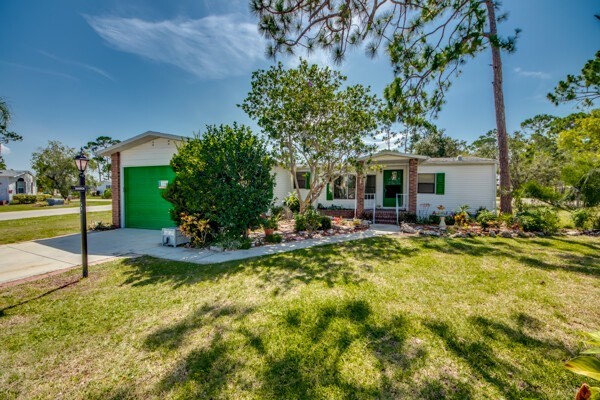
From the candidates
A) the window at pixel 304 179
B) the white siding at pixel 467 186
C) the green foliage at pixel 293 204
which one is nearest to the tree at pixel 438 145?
the white siding at pixel 467 186

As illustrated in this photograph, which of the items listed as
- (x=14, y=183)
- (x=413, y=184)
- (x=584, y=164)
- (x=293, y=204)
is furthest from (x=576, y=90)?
(x=14, y=183)

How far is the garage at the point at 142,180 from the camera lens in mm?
9484

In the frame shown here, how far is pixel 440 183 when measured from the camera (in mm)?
14250

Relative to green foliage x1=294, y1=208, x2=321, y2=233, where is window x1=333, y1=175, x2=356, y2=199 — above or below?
above

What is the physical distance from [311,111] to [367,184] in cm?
741

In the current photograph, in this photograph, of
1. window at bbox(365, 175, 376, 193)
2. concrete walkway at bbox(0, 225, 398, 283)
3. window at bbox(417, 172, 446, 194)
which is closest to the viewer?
concrete walkway at bbox(0, 225, 398, 283)

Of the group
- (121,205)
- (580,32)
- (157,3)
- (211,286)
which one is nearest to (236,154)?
(211,286)

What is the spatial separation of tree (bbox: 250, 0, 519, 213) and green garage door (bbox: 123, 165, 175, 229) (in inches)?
282

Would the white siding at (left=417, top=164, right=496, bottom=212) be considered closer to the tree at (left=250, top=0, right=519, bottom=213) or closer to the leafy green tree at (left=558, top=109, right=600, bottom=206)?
the leafy green tree at (left=558, top=109, right=600, bottom=206)

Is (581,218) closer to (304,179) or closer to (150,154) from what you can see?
(304,179)

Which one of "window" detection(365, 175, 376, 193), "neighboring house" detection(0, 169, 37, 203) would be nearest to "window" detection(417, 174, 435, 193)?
"window" detection(365, 175, 376, 193)

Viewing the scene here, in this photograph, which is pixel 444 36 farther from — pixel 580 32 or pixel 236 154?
pixel 236 154

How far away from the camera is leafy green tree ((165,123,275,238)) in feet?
22.1

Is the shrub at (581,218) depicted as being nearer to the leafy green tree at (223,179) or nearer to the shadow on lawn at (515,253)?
the shadow on lawn at (515,253)
